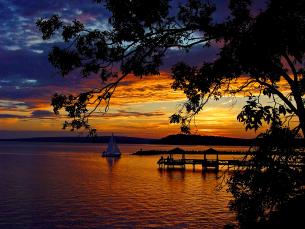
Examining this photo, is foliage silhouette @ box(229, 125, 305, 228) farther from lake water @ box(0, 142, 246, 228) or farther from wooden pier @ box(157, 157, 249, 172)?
wooden pier @ box(157, 157, 249, 172)

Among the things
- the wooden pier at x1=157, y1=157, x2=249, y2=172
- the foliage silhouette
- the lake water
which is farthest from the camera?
the wooden pier at x1=157, y1=157, x2=249, y2=172

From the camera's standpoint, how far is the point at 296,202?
1361 centimetres

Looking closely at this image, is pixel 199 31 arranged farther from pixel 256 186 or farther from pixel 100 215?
pixel 100 215

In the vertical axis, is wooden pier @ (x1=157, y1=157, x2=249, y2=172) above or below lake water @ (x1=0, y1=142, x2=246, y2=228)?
above

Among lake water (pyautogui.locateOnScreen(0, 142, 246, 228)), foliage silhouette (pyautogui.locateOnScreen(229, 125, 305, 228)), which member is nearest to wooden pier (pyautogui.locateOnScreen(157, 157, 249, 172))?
lake water (pyautogui.locateOnScreen(0, 142, 246, 228))

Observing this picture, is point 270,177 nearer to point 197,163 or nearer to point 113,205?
point 113,205

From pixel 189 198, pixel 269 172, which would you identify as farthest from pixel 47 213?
pixel 269 172

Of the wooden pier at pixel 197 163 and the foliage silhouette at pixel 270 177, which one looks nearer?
the foliage silhouette at pixel 270 177

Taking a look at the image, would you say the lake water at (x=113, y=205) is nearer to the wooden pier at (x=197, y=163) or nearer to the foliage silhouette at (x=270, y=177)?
the wooden pier at (x=197, y=163)

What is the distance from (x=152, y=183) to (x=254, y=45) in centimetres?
5956

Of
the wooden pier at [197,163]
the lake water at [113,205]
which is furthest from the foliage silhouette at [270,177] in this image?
the wooden pier at [197,163]

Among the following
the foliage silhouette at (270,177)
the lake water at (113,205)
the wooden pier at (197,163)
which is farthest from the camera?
the wooden pier at (197,163)

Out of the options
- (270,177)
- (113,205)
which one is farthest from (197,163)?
(270,177)

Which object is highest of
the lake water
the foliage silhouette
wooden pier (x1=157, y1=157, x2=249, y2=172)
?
the foliage silhouette
